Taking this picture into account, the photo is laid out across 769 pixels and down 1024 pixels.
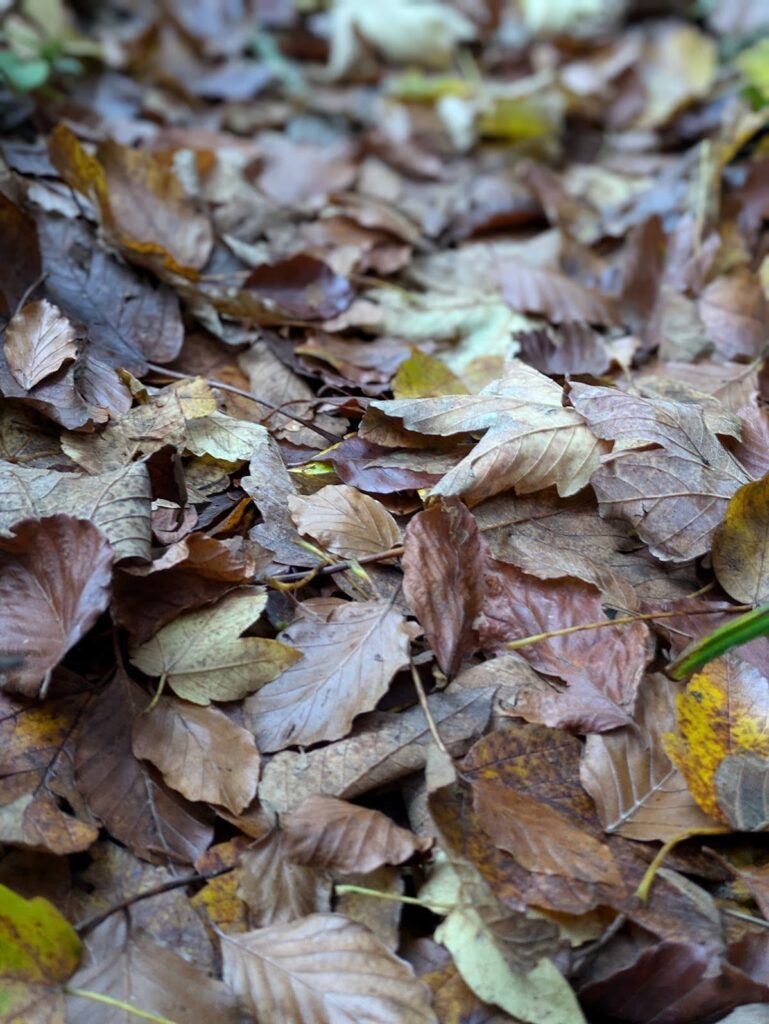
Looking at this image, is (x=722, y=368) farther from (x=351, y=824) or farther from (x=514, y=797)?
(x=351, y=824)

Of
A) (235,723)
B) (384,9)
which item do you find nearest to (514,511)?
(235,723)

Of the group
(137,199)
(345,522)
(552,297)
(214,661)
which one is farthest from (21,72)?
(214,661)

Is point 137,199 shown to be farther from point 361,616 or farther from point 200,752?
point 200,752

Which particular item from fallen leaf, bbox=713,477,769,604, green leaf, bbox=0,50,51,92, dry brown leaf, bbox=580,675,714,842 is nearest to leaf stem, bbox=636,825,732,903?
dry brown leaf, bbox=580,675,714,842

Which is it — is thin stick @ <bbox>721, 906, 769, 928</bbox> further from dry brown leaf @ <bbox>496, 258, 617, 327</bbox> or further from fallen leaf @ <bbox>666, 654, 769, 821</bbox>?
dry brown leaf @ <bbox>496, 258, 617, 327</bbox>

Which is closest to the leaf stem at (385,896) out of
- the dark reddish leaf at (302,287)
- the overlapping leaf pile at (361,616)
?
the overlapping leaf pile at (361,616)
